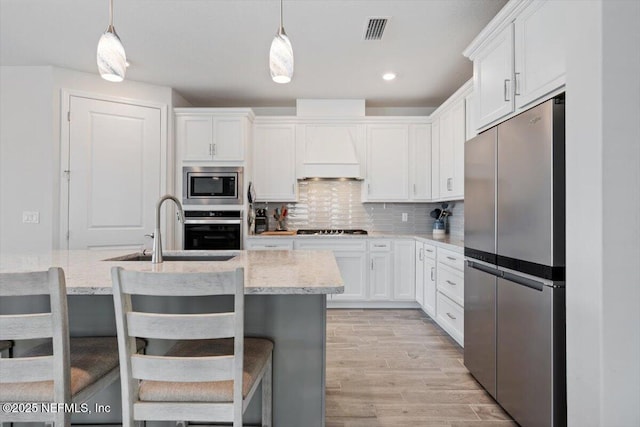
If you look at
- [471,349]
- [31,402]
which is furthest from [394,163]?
[31,402]

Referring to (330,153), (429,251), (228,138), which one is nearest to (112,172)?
(228,138)

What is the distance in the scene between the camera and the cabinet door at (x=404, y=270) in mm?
4195

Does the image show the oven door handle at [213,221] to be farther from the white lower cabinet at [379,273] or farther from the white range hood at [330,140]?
the white lower cabinet at [379,273]

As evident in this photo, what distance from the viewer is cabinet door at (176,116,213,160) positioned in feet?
13.8

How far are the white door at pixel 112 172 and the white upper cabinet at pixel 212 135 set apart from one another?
0.92ft

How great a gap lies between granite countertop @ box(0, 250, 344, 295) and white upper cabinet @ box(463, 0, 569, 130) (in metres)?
1.37

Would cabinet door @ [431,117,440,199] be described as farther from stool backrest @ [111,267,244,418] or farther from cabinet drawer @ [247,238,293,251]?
stool backrest @ [111,267,244,418]

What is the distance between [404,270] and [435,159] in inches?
54.4

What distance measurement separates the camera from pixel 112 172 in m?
3.85

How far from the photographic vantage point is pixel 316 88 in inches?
163

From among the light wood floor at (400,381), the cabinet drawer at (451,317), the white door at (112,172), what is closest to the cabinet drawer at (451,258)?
the cabinet drawer at (451,317)

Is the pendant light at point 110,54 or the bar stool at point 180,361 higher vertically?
the pendant light at point 110,54

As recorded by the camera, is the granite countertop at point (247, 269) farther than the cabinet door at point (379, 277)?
No

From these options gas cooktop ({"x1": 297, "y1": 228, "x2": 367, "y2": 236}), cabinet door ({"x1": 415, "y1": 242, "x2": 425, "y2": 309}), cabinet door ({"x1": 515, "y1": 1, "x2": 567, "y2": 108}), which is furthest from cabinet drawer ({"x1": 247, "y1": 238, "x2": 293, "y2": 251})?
cabinet door ({"x1": 515, "y1": 1, "x2": 567, "y2": 108})
